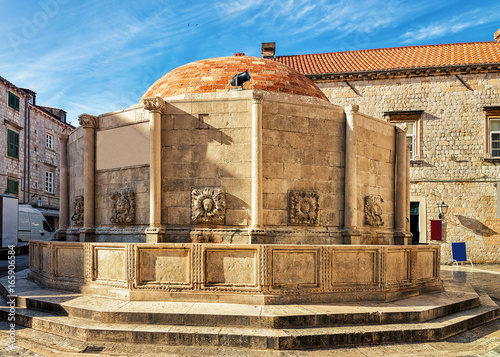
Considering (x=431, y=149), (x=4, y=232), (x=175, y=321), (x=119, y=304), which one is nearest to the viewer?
(x=175, y=321)

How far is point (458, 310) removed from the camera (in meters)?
7.67

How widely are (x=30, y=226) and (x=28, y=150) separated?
10.1 meters

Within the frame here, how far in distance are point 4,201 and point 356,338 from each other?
60.1ft

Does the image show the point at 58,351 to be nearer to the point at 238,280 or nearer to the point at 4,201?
the point at 238,280

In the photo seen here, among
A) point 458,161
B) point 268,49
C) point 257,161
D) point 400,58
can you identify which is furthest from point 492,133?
point 257,161

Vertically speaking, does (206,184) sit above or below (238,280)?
above

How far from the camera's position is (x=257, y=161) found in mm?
7957

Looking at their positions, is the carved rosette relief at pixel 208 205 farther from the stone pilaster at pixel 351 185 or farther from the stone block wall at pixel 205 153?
the stone pilaster at pixel 351 185

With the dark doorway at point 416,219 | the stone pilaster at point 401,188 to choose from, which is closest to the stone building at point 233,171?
the stone pilaster at point 401,188

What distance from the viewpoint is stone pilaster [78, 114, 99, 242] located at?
9.44m

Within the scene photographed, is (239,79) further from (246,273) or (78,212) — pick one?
(78,212)

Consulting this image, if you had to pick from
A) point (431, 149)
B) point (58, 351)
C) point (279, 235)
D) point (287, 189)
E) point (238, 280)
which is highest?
point (431, 149)

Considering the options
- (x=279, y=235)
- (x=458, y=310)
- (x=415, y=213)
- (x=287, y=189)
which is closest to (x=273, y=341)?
(x=279, y=235)

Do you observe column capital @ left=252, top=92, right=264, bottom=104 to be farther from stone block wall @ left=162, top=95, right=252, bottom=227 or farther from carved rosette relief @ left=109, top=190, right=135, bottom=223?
carved rosette relief @ left=109, top=190, right=135, bottom=223
